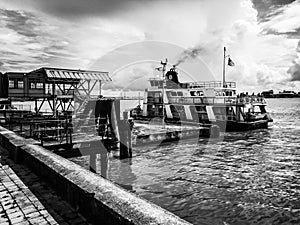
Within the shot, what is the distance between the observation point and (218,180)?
13711 millimetres

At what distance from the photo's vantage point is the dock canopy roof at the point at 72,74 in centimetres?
2612

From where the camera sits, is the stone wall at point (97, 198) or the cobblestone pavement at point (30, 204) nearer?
the stone wall at point (97, 198)

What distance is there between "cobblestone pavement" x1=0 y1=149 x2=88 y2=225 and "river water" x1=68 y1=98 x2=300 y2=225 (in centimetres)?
525

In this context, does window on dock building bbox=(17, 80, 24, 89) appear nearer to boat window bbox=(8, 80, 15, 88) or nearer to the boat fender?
boat window bbox=(8, 80, 15, 88)

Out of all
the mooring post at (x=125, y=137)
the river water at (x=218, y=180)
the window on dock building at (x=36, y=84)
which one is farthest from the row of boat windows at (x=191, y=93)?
the mooring post at (x=125, y=137)

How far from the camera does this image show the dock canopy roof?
26125 mm

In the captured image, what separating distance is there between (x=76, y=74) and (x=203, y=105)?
17.8 m

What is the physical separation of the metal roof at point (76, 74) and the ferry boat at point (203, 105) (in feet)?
24.6

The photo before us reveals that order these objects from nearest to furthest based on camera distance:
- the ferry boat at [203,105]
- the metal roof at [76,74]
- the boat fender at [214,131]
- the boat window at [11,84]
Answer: the boat window at [11,84]
the metal roof at [76,74]
the boat fender at [214,131]
the ferry boat at [203,105]

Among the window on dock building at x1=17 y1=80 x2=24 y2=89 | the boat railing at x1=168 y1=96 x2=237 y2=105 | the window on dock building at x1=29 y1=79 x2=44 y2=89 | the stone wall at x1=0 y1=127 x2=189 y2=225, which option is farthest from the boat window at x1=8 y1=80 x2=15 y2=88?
the boat railing at x1=168 y1=96 x2=237 y2=105

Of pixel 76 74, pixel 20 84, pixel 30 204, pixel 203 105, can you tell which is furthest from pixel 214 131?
pixel 30 204

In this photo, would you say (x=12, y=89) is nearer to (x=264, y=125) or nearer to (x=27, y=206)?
(x=27, y=206)

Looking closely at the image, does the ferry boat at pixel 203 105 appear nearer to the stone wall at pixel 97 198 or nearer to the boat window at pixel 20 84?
the boat window at pixel 20 84

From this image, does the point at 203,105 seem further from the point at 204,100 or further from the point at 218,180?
the point at 218,180
